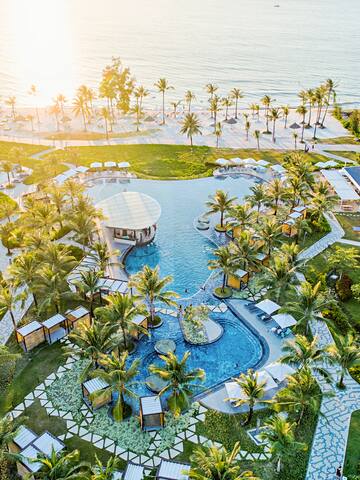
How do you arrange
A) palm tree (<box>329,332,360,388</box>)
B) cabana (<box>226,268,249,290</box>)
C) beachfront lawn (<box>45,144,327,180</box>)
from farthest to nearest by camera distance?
beachfront lawn (<box>45,144,327,180</box>) → cabana (<box>226,268,249,290</box>) → palm tree (<box>329,332,360,388</box>)

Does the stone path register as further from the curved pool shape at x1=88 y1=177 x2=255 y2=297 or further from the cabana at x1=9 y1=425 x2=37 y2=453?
the cabana at x1=9 y1=425 x2=37 y2=453

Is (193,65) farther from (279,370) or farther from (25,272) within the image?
(279,370)

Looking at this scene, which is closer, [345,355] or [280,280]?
[345,355]

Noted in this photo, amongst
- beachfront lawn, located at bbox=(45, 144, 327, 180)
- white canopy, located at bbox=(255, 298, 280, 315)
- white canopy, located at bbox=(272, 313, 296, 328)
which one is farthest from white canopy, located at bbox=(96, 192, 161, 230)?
white canopy, located at bbox=(272, 313, 296, 328)

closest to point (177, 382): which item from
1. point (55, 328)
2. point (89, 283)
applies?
point (89, 283)

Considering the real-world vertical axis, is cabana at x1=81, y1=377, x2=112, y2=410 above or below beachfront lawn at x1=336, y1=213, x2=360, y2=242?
below

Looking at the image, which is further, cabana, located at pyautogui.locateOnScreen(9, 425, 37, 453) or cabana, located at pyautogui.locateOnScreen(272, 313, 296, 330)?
cabana, located at pyautogui.locateOnScreen(272, 313, 296, 330)

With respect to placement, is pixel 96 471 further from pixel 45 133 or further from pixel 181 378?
pixel 45 133
